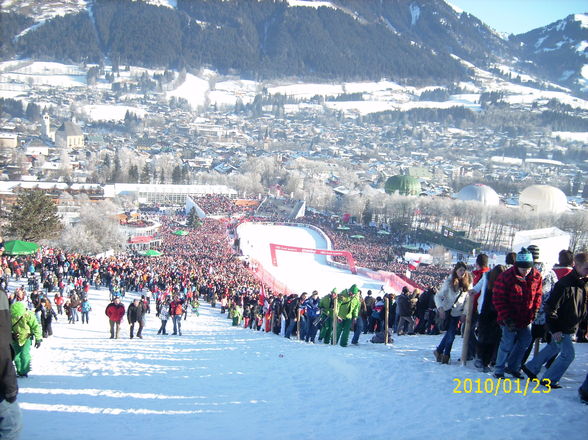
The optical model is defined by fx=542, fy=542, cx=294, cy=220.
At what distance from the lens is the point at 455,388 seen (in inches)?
185

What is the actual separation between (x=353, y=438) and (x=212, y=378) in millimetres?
2193

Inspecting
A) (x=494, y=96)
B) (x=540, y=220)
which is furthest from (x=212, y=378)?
(x=494, y=96)

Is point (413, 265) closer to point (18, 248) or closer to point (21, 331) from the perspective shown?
point (18, 248)

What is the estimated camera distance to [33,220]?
18.3 metres

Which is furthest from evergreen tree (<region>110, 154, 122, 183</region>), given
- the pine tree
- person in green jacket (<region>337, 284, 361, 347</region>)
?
person in green jacket (<region>337, 284, 361, 347</region>)

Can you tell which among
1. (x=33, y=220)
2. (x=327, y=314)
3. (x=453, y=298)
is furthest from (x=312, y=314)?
(x=33, y=220)

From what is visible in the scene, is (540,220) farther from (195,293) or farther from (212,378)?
(212,378)

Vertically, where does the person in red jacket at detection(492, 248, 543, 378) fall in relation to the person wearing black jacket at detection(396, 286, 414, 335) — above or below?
above

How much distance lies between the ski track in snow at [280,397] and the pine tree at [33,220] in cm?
1242

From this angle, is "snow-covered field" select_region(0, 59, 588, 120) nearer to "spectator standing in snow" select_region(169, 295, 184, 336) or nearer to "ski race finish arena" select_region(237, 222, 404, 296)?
"ski race finish arena" select_region(237, 222, 404, 296)

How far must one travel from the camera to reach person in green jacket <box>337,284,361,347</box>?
23.1 ft

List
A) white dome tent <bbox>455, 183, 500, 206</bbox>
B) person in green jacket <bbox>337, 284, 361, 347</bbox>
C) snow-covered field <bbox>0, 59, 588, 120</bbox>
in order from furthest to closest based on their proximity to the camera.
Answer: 1. snow-covered field <bbox>0, 59, 588, 120</bbox>
2. white dome tent <bbox>455, 183, 500, 206</bbox>
3. person in green jacket <bbox>337, 284, 361, 347</bbox>

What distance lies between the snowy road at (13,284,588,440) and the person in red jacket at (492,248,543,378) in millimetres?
514

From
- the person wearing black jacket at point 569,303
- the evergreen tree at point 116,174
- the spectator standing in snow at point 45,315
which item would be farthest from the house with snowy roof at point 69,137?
the person wearing black jacket at point 569,303
